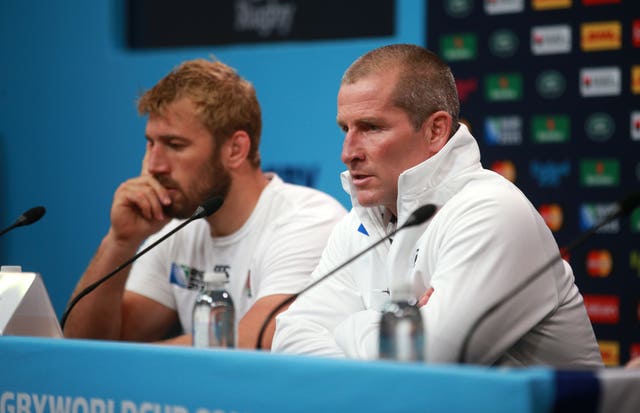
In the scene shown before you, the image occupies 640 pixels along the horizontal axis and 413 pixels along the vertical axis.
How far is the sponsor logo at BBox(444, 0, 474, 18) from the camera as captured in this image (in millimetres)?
3742

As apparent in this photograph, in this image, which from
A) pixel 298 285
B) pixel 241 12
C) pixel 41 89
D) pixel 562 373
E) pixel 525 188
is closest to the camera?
pixel 562 373

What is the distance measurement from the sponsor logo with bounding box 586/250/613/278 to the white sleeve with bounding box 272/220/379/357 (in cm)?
129

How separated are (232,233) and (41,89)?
2.20 metres

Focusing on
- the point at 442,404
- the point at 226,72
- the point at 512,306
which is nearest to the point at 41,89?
the point at 226,72

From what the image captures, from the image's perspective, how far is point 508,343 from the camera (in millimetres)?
2043

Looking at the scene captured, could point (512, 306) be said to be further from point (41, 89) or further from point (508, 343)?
point (41, 89)

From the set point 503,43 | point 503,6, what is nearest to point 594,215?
point 503,43

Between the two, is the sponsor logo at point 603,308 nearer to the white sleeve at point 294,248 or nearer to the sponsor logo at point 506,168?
the sponsor logo at point 506,168

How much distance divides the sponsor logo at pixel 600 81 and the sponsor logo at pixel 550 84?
2.9 inches

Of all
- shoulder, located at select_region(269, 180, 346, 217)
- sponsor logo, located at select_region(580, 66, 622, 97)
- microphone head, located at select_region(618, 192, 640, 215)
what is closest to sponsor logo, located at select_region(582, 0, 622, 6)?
sponsor logo, located at select_region(580, 66, 622, 97)

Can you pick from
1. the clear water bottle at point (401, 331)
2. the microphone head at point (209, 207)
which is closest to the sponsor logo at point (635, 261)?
the microphone head at point (209, 207)

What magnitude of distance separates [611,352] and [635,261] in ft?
1.12

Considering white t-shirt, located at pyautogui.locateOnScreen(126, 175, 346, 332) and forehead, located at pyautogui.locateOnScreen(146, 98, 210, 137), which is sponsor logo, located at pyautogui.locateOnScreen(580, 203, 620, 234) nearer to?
white t-shirt, located at pyautogui.locateOnScreen(126, 175, 346, 332)

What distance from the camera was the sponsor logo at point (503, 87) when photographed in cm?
368
